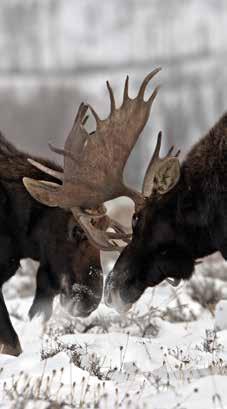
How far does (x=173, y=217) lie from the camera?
7266 mm

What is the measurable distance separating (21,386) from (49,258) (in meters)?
2.69

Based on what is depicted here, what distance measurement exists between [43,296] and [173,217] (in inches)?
65.9

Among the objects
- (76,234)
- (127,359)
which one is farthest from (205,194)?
(76,234)

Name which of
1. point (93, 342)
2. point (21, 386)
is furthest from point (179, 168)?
point (21, 386)

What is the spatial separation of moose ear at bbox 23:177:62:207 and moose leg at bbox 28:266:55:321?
85 cm

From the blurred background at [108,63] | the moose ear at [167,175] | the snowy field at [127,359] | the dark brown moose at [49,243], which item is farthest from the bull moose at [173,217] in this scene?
the blurred background at [108,63]

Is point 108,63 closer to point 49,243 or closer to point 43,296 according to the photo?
point 43,296

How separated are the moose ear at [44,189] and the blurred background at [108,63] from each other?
3125 centimetres

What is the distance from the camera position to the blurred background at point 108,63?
55781 millimetres

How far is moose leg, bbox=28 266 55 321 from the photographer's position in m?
8.34

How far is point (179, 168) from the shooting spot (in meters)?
7.07

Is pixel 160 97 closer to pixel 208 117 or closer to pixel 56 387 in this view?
pixel 208 117

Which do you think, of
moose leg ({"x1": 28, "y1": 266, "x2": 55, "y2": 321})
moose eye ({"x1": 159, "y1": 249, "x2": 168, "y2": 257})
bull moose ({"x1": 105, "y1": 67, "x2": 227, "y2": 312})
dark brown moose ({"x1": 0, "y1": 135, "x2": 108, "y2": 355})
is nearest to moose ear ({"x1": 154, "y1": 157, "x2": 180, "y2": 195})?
bull moose ({"x1": 105, "y1": 67, "x2": 227, "y2": 312})

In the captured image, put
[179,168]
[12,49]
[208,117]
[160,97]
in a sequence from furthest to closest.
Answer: [12,49], [160,97], [208,117], [179,168]
